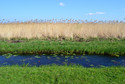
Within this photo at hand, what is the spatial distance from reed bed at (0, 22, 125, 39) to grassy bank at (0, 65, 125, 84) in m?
5.47

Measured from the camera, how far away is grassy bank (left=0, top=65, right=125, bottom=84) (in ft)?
11.7

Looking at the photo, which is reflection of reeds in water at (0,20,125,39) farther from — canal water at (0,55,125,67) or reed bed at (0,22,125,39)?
canal water at (0,55,125,67)

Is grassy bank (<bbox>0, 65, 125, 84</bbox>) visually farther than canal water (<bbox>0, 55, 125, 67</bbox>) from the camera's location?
No

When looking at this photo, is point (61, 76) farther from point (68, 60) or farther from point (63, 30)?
point (63, 30)

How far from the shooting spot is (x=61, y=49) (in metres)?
7.19

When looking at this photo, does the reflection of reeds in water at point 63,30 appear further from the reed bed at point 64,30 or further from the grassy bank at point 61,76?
the grassy bank at point 61,76

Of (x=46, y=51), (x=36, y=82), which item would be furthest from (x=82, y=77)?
(x=46, y=51)

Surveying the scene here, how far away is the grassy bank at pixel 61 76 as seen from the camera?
3555 millimetres

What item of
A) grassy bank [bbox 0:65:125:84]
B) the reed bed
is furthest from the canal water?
the reed bed

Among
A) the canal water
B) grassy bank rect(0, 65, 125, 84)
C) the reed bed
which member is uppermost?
the reed bed

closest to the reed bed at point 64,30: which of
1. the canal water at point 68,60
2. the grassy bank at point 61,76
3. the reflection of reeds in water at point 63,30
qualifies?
the reflection of reeds in water at point 63,30

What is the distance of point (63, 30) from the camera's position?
967cm

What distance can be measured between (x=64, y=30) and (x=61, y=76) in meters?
6.12

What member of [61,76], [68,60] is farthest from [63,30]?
[61,76]
